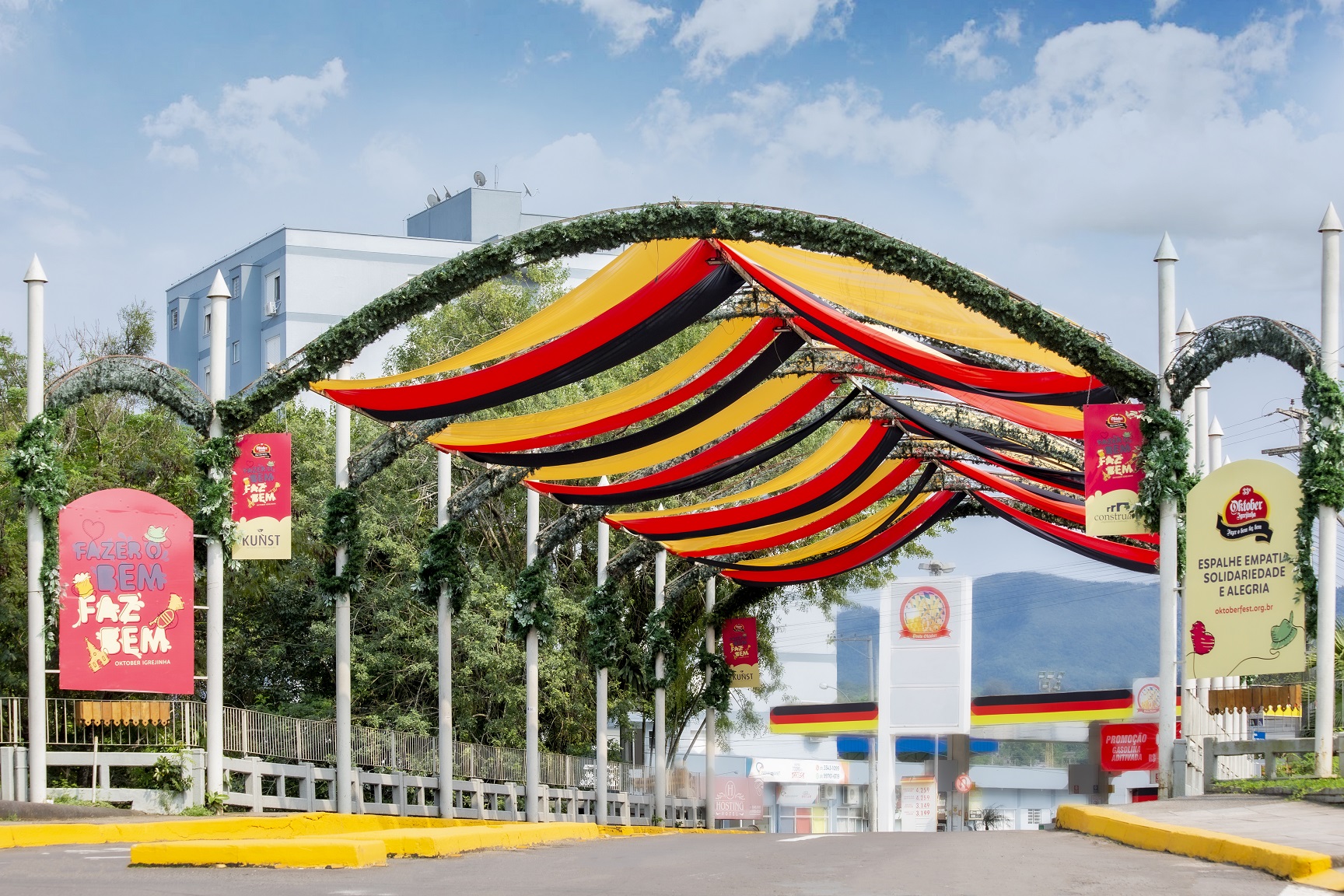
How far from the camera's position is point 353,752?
20984 millimetres

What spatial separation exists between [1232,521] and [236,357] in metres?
42.5

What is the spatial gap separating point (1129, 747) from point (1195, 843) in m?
34.3

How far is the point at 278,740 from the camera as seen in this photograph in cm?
1905

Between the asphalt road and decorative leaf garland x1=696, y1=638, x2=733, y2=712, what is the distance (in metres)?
19.1

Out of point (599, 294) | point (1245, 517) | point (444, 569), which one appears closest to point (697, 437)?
point (444, 569)

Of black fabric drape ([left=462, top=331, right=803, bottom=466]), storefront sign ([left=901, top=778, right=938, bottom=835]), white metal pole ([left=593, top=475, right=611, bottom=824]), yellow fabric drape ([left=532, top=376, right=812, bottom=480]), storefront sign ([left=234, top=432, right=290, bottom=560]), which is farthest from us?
storefront sign ([left=901, top=778, right=938, bottom=835])

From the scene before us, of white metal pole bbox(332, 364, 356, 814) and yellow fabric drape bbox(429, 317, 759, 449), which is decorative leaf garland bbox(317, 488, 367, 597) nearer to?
white metal pole bbox(332, 364, 356, 814)

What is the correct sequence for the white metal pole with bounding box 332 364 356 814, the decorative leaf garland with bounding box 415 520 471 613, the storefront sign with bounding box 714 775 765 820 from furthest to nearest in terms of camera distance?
the storefront sign with bounding box 714 775 765 820, the decorative leaf garland with bounding box 415 520 471 613, the white metal pole with bounding box 332 364 356 814

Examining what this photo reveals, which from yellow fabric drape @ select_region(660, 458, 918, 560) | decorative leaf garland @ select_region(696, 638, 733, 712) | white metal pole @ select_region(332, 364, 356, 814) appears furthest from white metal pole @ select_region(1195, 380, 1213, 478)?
decorative leaf garland @ select_region(696, 638, 733, 712)

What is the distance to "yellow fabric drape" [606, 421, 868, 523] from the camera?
73.2 feet

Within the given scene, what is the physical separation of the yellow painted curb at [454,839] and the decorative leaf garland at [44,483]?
5706 mm

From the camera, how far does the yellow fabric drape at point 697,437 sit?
20025mm

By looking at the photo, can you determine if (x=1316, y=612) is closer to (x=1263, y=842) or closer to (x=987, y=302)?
(x=987, y=302)

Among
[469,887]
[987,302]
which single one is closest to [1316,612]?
[987,302]
